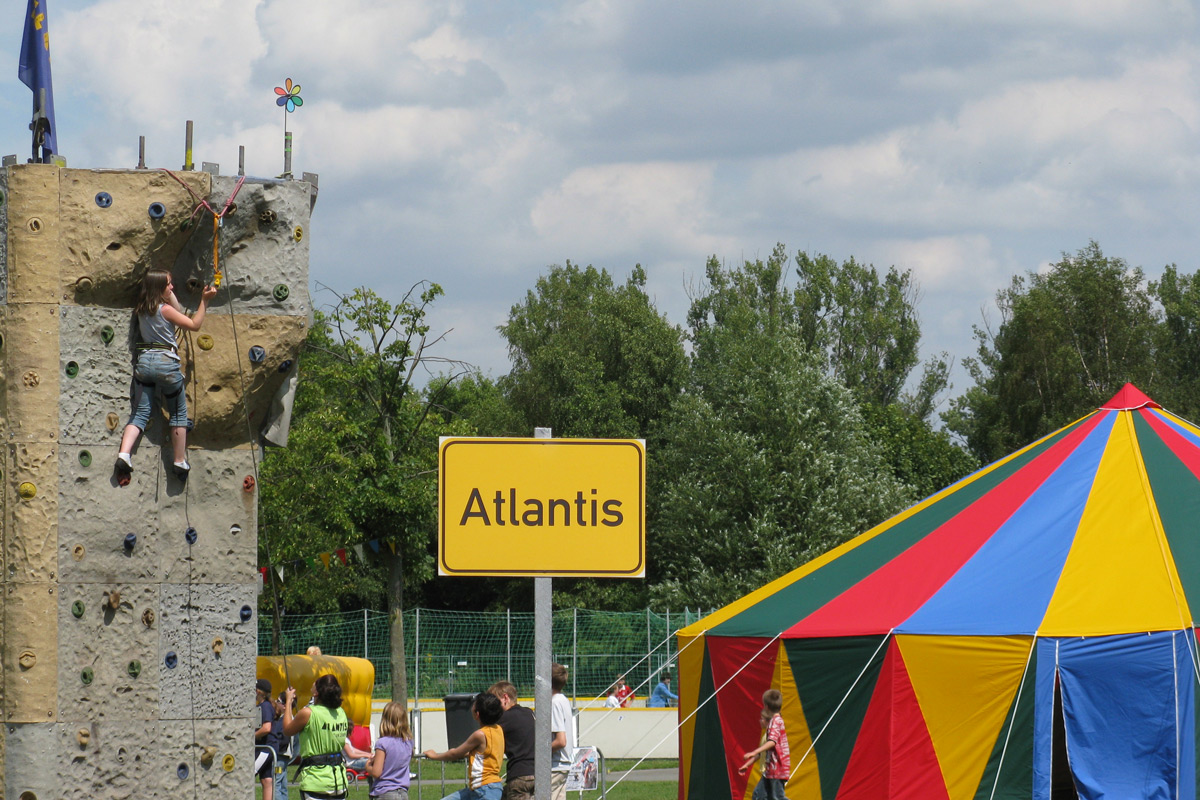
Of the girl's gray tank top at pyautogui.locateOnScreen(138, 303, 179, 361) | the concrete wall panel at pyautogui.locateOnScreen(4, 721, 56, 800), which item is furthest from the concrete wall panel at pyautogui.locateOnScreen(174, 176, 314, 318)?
the concrete wall panel at pyautogui.locateOnScreen(4, 721, 56, 800)

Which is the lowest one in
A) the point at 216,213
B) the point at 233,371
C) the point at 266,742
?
the point at 266,742

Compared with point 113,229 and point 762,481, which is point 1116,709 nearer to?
point 113,229

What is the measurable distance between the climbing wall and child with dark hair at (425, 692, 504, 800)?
1964 mm

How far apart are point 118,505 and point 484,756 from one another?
3.10 metres

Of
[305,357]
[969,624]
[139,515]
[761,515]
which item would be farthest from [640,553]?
[761,515]

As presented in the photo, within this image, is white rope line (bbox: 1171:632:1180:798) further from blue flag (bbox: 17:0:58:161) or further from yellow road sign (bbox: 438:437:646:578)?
blue flag (bbox: 17:0:58:161)

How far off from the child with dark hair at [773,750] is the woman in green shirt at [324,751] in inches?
136

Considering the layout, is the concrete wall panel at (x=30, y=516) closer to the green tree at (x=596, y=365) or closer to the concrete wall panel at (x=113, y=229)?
the concrete wall panel at (x=113, y=229)

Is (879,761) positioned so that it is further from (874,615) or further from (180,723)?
(180,723)

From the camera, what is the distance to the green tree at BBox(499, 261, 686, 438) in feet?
131

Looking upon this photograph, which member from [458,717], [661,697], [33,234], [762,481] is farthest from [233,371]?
[762,481]

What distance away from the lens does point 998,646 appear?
415 inches

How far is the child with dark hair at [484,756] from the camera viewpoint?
8672 mm

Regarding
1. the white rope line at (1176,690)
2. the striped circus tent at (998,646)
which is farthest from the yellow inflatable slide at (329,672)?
the white rope line at (1176,690)
